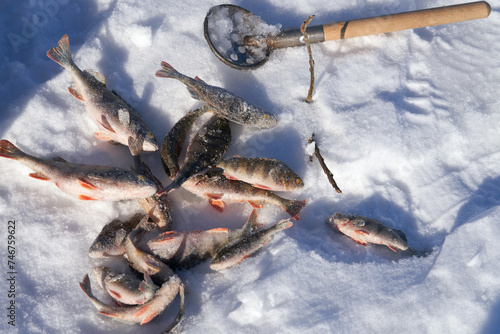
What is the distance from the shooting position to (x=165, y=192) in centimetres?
330

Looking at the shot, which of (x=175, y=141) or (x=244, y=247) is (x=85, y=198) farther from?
(x=244, y=247)

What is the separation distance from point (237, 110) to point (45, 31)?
248 cm

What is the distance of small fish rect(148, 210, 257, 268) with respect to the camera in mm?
3422

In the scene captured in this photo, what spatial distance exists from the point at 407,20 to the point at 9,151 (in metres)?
4.24

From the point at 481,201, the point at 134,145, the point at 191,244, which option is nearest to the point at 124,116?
the point at 134,145

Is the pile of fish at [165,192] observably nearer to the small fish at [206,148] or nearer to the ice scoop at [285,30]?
the small fish at [206,148]

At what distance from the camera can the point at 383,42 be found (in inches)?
175

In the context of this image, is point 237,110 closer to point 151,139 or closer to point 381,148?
point 151,139

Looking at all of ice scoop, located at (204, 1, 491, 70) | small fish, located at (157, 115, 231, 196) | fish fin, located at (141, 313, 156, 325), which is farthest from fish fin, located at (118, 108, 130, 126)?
fish fin, located at (141, 313, 156, 325)

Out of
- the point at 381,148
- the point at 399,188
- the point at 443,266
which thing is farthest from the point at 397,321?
the point at 381,148

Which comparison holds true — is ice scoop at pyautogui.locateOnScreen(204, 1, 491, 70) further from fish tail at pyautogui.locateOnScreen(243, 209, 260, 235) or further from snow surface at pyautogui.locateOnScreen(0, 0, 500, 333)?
fish tail at pyautogui.locateOnScreen(243, 209, 260, 235)

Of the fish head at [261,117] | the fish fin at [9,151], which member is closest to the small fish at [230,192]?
the fish head at [261,117]

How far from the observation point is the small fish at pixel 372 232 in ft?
11.3

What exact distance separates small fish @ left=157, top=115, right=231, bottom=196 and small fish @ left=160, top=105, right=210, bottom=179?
0.48 ft
